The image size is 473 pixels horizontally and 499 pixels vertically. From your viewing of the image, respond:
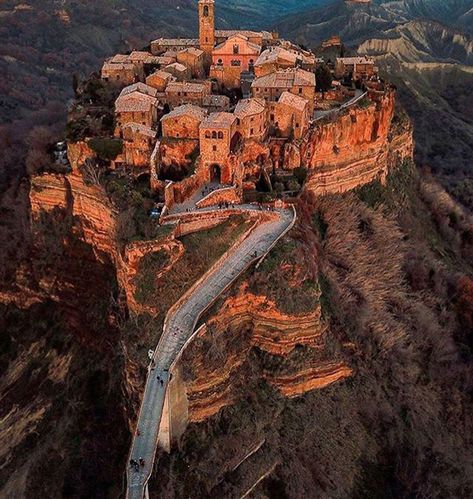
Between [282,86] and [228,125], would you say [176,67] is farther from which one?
[228,125]

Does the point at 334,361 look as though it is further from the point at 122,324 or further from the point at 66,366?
the point at 66,366

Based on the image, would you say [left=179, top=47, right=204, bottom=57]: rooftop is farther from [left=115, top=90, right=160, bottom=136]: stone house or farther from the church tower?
[left=115, top=90, right=160, bottom=136]: stone house

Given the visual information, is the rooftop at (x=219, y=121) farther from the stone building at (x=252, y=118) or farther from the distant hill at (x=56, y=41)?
the distant hill at (x=56, y=41)

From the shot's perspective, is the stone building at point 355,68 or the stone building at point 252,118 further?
the stone building at point 355,68

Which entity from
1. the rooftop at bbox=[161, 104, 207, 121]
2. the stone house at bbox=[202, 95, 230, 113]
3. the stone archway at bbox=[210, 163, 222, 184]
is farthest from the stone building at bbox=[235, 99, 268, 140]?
the stone house at bbox=[202, 95, 230, 113]

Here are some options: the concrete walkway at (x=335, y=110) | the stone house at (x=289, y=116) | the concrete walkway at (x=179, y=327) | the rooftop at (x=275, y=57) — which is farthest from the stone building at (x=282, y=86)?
the concrete walkway at (x=179, y=327)
